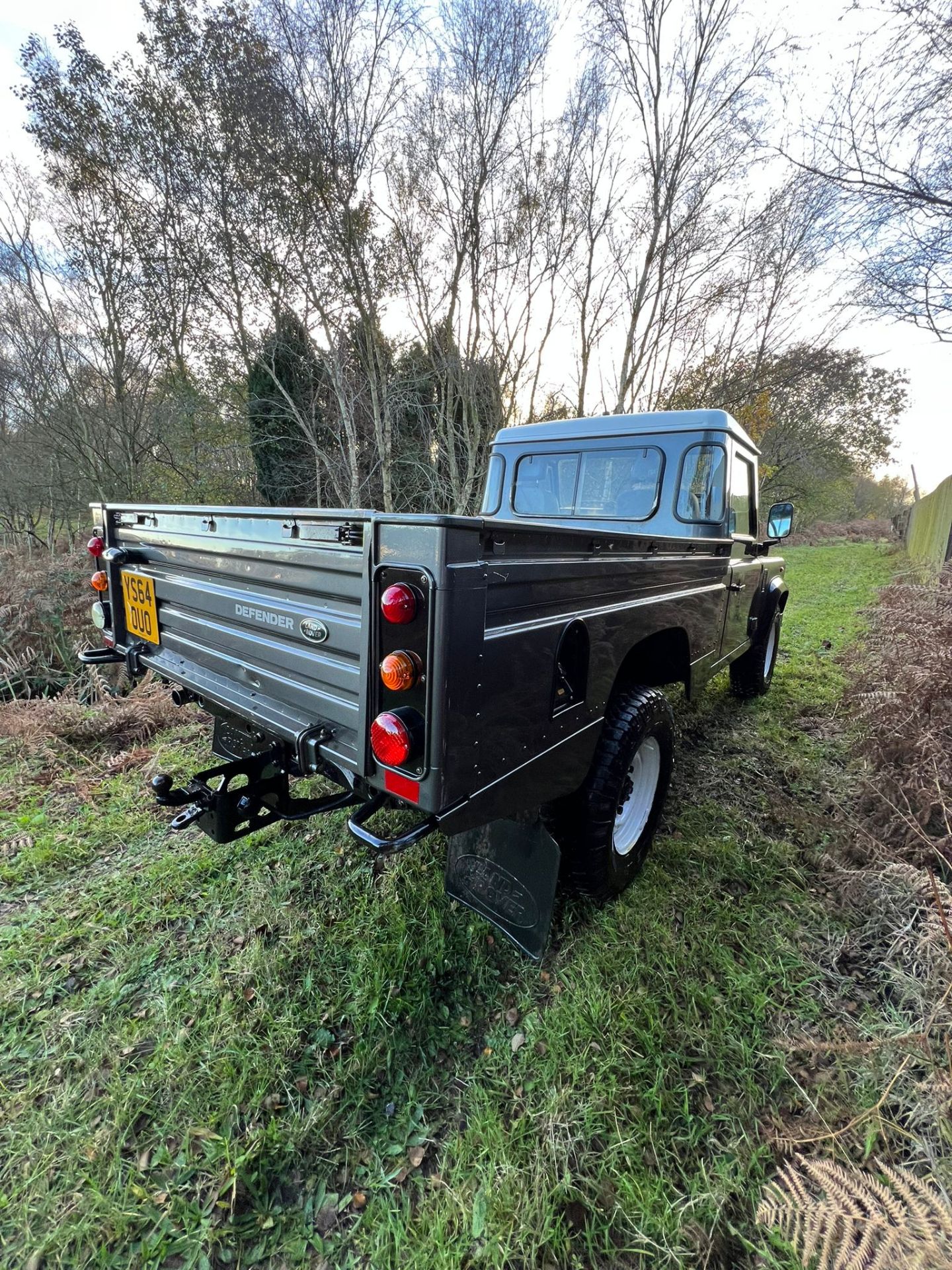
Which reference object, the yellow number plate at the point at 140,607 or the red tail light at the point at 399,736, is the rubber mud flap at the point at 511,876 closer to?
the red tail light at the point at 399,736

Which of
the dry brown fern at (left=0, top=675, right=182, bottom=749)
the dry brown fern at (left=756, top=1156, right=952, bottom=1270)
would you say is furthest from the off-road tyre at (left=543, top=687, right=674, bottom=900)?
the dry brown fern at (left=0, top=675, right=182, bottom=749)

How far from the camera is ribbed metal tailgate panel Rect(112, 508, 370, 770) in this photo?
5.21 ft

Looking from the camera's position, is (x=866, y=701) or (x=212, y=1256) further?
(x=866, y=701)

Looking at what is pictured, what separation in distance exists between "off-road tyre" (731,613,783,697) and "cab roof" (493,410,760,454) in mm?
1774

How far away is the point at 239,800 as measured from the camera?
1.86 m

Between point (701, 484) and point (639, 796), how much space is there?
197 cm

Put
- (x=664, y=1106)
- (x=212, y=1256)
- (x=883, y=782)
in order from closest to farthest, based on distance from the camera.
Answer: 1. (x=212, y=1256)
2. (x=664, y=1106)
3. (x=883, y=782)

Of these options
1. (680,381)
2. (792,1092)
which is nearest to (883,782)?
(792,1092)

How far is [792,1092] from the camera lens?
1.66 meters

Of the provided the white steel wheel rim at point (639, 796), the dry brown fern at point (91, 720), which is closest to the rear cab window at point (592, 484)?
the white steel wheel rim at point (639, 796)

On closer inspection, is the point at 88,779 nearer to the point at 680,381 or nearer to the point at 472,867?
the point at 472,867

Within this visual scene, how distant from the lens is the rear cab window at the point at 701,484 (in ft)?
10.7

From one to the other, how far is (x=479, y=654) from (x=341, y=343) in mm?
9979

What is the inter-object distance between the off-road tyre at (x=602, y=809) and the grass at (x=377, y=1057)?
0.22 meters
